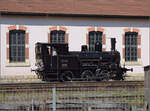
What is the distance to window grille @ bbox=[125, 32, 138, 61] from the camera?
2477cm

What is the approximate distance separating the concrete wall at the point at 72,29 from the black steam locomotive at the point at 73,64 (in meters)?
3.72

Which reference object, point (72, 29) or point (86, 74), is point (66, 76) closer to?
point (86, 74)

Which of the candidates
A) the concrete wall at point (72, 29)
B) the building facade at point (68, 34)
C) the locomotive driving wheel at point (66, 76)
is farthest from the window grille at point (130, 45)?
the locomotive driving wheel at point (66, 76)

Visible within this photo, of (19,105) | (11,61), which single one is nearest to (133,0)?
(11,61)

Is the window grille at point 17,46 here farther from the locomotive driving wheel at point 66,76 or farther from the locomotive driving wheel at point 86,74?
the locomotive driving wheel at point 86,74

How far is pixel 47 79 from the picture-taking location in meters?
18.9

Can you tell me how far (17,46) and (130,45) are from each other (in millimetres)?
8613

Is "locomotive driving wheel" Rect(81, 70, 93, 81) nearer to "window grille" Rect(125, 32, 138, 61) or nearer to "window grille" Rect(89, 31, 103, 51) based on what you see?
"window grille" Rect(89, 31, 103, 51)

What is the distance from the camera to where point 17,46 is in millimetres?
23250

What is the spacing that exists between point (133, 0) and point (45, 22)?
25.8 ft

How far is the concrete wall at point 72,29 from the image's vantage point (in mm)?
22984

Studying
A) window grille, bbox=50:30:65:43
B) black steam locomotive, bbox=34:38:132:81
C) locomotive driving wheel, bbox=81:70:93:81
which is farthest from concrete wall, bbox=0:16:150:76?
locomotive driving wheel, bbox=81:70:93:81

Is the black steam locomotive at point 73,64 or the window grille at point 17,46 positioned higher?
the window grille at point 17,46

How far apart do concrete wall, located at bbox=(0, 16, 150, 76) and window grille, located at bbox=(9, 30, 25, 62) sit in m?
0.51
